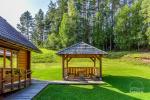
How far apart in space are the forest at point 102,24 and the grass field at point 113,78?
8.33m

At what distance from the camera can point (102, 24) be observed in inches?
2427

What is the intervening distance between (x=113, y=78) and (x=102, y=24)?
36573 mm

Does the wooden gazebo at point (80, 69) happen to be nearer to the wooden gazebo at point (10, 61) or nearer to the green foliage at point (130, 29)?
the wooden gazebo at point (10, 61)

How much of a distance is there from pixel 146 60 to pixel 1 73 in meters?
29.6

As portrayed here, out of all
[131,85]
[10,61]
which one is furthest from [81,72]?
[10,61]

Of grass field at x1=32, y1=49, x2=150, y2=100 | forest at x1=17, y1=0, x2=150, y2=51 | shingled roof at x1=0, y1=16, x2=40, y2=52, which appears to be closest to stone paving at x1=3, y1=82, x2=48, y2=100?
grass field at x1=32, y1=49, x2=150, y2=100

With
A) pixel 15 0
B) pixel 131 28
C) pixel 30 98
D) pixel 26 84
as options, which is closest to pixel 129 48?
pixel 131 28

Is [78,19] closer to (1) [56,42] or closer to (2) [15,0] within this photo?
(1) [56,42]

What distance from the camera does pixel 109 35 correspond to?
60875 millimetres

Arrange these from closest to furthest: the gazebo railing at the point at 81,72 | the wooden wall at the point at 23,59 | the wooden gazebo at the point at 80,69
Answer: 1. the wooden wall at the point at 23,59
2. the wooden gazebo at the point at 80,69
3. the gazebo railing at the point at 81,72

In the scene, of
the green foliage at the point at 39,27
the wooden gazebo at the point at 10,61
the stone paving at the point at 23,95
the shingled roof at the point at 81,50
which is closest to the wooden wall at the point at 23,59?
the wooden gazebo at the point at 10,61

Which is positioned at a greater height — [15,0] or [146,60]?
[15,0]

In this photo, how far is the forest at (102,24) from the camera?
2162 inches

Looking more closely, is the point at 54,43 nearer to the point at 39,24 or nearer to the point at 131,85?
the point at 39,24
